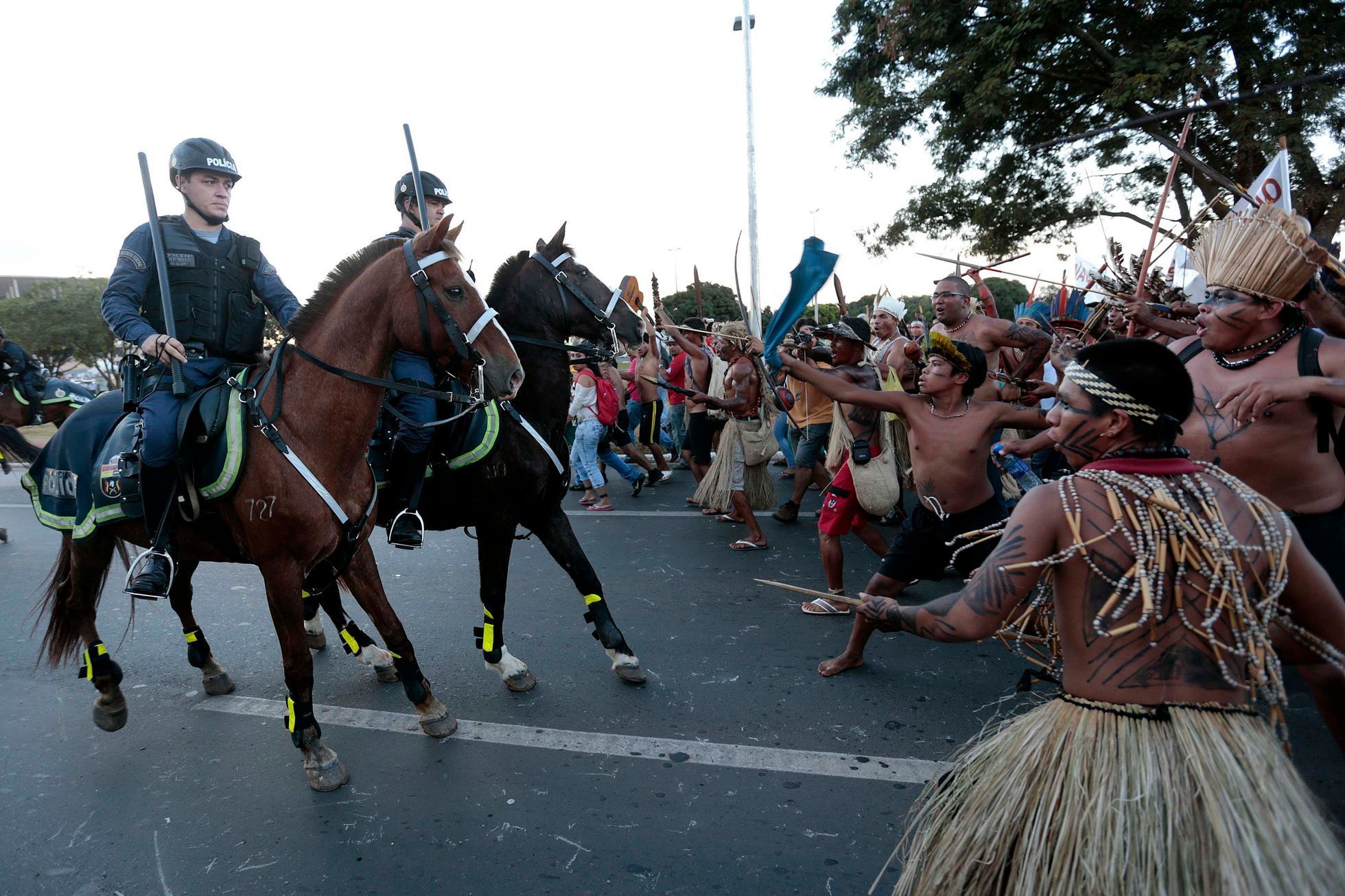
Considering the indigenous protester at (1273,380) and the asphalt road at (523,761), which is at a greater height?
the indigenous protester at (1273,380)

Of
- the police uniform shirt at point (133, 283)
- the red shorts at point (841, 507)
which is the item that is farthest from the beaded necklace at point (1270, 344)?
the police uniform shirt at point (133, 283)

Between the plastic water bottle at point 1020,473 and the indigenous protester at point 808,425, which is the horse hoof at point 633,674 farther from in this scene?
the indigenous protester at point 808,425

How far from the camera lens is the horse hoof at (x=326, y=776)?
3320mm

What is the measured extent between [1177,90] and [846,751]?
38.2 ft

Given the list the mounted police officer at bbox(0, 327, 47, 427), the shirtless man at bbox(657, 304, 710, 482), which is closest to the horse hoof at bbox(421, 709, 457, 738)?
the shirtless man at bbox(657, 304, 710, 482)

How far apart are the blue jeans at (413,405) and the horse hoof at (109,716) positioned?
1.84 m

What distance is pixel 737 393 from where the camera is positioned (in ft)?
23.2

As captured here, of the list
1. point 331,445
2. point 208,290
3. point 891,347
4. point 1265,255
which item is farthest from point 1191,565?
point 891,347

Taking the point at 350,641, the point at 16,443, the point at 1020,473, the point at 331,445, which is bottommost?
the point at 350,641

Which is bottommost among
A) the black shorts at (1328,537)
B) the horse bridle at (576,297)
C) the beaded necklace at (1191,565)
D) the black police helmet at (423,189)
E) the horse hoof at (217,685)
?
the horse hoof at (217,685)

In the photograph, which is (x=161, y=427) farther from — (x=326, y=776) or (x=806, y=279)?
(x=806, y=279)

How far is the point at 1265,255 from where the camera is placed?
2947 millimetres

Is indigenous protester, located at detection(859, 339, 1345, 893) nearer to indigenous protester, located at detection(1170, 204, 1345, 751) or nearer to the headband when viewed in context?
the headband

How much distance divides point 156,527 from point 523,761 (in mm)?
1895
